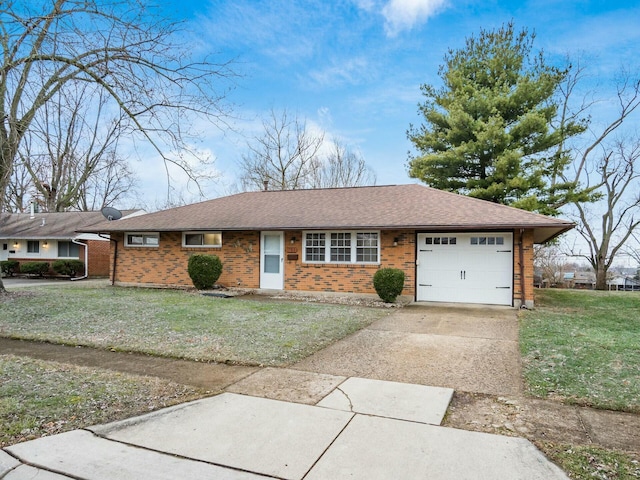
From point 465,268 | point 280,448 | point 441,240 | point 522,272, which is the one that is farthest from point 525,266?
point 280,448

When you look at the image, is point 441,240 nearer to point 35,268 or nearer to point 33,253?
point 35,268

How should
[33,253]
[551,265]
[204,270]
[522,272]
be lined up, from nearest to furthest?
[522,272] → [204,270] → [33,253] → [551,265]

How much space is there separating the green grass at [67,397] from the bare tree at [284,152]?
2428 cm

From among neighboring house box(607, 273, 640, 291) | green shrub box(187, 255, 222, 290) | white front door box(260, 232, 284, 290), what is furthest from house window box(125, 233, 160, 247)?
neighboring house box(607, 273, 640, 291)

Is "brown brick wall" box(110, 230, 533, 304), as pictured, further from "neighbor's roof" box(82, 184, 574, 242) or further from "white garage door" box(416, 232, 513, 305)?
"neighbor's roof" box(82, 184, 574, 242)

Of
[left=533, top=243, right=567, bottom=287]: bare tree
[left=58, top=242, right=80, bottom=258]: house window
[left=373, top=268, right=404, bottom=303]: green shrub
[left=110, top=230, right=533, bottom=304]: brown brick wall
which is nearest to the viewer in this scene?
[left=373, top=268, right=404, bottom=303]: green shrub

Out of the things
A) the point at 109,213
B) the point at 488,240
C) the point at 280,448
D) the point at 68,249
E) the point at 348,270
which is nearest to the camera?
the point at 280,448

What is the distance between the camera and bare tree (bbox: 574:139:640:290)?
22797 millimetres

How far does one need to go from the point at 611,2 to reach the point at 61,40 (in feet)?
48.9

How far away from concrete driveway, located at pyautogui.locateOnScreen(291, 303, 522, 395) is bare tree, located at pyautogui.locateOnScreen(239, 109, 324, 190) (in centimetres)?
2203

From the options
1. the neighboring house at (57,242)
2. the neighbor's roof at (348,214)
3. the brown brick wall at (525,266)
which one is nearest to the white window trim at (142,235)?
the neighbor's roof at (348,214)

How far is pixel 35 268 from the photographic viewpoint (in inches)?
837

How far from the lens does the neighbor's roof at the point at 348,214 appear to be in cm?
1098

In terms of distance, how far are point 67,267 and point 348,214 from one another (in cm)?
1570
